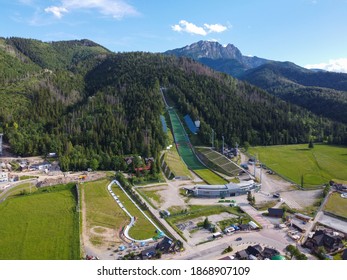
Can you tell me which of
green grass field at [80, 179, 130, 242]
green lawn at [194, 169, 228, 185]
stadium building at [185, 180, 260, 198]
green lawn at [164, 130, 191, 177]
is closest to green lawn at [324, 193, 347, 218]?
stadium building at [185, 180, 260, 198]

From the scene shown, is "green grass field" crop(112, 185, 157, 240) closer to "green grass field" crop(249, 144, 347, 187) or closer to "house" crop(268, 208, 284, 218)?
"house" crop(268, 208, 284, 218)

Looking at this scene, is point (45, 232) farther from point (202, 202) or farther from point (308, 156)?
point (308, 156)

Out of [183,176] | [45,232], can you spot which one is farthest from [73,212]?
[183,176]

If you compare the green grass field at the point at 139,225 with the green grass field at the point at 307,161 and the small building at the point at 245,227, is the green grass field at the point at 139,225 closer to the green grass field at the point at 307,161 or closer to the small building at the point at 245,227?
the small building at the point at 245,227

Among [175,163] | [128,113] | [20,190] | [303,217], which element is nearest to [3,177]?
[20,190]

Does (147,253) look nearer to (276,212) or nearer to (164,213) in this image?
(164,213)

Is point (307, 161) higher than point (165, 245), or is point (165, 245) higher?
point (307, 161)
